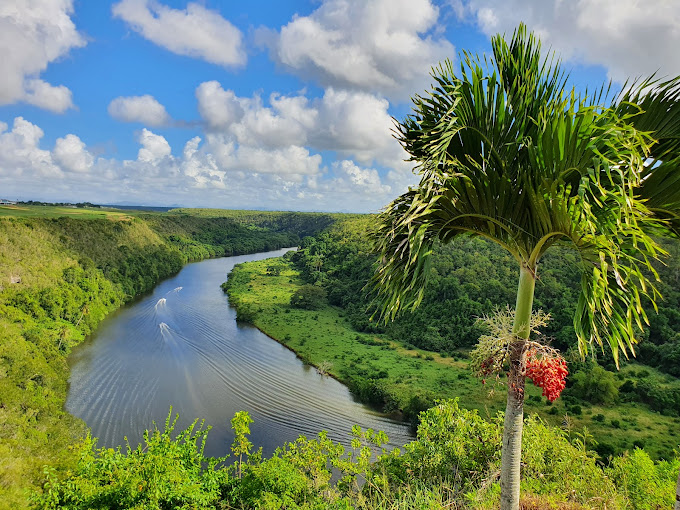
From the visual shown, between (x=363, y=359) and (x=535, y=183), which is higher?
(x=535, y=183)

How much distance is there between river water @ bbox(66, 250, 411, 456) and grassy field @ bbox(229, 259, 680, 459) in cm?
187

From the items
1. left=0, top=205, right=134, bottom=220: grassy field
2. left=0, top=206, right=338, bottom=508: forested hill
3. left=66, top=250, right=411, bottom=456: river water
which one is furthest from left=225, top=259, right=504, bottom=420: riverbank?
left=0, top=205, right=134, bottom=220: grassy field

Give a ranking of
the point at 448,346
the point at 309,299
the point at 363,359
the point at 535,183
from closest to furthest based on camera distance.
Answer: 1. the point at 535,183
2. the point at 363,359
3. the point at 448,346
4. the point at 309,299

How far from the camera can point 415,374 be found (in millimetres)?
27750

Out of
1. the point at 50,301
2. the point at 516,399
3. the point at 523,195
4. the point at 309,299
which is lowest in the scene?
the point at 309,299

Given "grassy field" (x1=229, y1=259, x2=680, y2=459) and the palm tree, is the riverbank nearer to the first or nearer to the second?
"grassy field" (x1=229, y1=259, x2=680, y2=459)

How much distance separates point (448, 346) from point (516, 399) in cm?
3305

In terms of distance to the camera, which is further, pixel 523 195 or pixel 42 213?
pixel 42 213

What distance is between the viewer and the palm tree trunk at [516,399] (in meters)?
2.46

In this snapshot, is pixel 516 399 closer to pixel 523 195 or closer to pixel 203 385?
pixel 523 195

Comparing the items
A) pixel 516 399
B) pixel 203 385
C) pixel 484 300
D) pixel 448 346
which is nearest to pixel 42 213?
pixel 203 385

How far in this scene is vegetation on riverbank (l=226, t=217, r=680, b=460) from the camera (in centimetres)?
2244

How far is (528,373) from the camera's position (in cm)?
241

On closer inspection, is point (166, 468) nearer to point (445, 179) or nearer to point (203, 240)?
point (445, 179)
